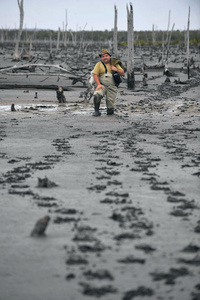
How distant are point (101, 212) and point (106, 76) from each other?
7.33 meters

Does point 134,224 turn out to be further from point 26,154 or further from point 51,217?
point 26,154

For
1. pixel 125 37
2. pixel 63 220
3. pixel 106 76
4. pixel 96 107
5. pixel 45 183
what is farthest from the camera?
pixel 125 37

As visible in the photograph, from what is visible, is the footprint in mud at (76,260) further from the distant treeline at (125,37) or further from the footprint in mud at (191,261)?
the distant treeline at (125,37)

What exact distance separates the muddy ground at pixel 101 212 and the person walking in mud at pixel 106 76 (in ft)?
5.73

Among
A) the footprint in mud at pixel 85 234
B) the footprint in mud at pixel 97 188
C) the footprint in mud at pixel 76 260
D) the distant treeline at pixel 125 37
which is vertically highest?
the distant treeline at pixel 125 37

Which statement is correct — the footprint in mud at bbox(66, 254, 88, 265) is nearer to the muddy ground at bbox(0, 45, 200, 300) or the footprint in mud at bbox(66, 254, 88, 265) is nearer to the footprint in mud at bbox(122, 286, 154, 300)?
the muddy ground at bbox(0, 45, 200, 300)

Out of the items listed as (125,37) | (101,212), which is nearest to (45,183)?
(101,212)

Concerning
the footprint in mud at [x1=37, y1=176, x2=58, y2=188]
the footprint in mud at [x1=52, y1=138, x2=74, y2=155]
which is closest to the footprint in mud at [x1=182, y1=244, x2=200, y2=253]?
the footprint in mud at [x1=37, y1=176, x2=58, y2=188]

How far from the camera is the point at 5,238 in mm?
4016

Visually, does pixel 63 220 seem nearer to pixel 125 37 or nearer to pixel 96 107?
pixel 96 107

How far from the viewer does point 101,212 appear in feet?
15.1

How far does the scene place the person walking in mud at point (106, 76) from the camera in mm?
11422

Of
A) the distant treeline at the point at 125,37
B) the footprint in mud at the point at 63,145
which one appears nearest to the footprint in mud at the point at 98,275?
the footprint in mud at the point at 63,145

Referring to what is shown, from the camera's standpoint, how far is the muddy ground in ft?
10.8
